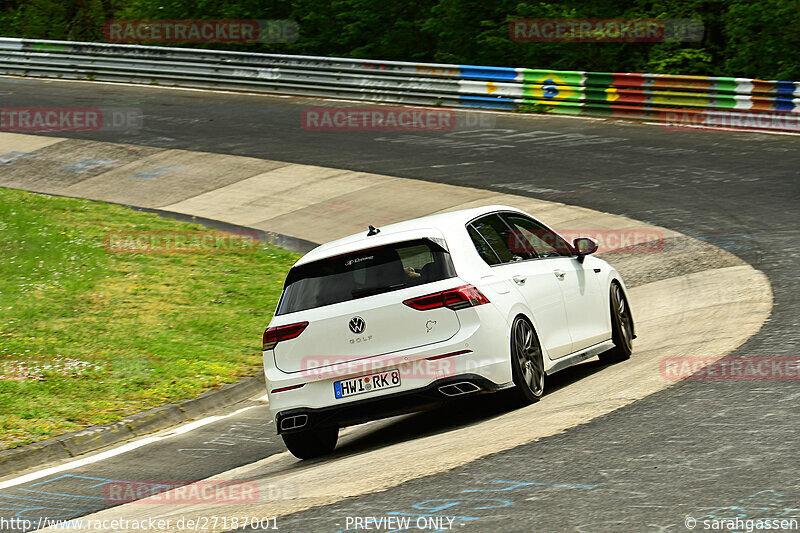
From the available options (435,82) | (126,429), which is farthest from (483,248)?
(435,82)

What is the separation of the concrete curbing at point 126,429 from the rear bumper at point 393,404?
248 cm

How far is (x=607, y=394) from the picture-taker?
7.96 metres

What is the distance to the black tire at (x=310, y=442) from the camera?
8227mm

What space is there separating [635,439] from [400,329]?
198 centimetres

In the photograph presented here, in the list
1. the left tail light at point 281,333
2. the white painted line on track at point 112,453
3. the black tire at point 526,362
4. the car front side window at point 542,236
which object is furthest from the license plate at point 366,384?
the white painted line on track at point 112,453

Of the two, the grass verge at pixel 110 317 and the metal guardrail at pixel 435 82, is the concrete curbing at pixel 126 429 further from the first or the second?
the metal guardrail at pixel 435 82

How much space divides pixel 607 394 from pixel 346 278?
2.15 meters

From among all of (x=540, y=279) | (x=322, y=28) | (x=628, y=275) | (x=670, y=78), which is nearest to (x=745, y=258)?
(x=628, y=275)

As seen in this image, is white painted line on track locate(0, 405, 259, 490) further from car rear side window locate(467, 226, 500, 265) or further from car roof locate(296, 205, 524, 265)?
car rear side window locate(467, 226, 500, 265)

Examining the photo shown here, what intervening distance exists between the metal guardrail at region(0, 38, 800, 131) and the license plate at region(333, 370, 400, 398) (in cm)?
1803

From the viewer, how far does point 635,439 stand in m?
6.45

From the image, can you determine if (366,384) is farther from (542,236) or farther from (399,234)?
(542,236)

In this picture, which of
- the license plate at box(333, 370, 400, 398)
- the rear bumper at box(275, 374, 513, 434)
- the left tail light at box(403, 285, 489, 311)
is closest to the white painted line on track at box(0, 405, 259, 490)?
the rear bumper at box(275, 374, 513, 434)

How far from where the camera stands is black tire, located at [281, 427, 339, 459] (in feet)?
27.0
